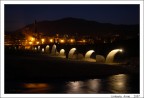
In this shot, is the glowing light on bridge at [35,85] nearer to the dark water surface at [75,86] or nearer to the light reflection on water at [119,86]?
the dark water surface at [75,86]

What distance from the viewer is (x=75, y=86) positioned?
14.2 m

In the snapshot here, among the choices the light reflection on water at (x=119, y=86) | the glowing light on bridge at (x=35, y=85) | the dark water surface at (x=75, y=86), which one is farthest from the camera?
the glowing light on bridge at (x=35, y=85)

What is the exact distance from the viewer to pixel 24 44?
3265 inches

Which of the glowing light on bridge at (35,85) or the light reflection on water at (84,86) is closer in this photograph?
the light reflection on water at (84,86)

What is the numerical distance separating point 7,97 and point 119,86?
7.16 meters

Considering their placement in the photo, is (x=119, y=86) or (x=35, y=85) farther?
(x=119, y=86)

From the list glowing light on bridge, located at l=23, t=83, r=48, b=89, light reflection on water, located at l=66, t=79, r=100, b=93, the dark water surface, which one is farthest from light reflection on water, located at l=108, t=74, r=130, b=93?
glowing light on bridge, located at l=23, t=83, r=48, b=89

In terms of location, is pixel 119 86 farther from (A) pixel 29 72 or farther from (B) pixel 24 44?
(B) pixel 24 44

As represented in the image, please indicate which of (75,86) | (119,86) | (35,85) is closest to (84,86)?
(75,86)

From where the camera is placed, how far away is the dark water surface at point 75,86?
1289 centimetres

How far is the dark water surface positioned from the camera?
12.9m

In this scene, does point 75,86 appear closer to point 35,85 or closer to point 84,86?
point 84,86

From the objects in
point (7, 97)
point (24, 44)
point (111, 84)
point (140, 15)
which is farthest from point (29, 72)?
point (24, 44)

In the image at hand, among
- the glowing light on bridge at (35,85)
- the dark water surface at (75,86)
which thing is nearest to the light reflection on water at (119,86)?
the dark water surface at (75,86)
